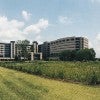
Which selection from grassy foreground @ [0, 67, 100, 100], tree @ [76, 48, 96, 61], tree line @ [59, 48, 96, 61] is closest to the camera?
grassy foreground @ [0, 67, 100, 100]

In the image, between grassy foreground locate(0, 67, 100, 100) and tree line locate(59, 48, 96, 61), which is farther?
tree line locate(59, 48, 96, 61)

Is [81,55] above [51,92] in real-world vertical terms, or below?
above

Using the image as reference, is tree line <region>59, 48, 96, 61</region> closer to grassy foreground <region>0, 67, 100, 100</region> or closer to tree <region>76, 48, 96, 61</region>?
tree <region>76, 48, 96, 61</region>

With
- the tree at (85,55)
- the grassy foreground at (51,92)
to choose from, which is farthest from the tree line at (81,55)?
the grassy foreground at (51,92)

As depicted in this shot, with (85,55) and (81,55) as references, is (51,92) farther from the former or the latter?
(81,55)

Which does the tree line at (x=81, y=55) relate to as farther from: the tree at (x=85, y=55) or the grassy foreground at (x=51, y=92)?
the grassy foreground at (x=51, y=92)

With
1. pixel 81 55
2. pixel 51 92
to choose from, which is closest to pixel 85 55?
pixel 81 55

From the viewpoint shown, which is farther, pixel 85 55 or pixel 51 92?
pixel 85 55

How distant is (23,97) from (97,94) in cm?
611

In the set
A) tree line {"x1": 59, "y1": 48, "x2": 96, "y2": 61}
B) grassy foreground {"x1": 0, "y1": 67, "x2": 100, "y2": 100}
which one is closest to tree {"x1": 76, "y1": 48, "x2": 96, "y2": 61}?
tree line {"x1": 59, "y1": 48, "x2": 96, "y2": 61}

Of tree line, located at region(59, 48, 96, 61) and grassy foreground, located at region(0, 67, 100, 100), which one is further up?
tree line, located at region(59, 48, 96, 61)


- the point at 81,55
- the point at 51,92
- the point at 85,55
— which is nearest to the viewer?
the point at 51,92

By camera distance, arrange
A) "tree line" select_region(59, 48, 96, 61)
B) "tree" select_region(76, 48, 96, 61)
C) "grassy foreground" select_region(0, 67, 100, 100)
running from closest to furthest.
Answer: "grassy foreground" select_region(0, 67, 100, 100) → "tree" select_region(76, 48, 96, 61) → "tree line" select_region(59, 48, 96, 61)

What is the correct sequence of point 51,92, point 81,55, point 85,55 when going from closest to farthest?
point 51,92, point 85,55, point 81,55
